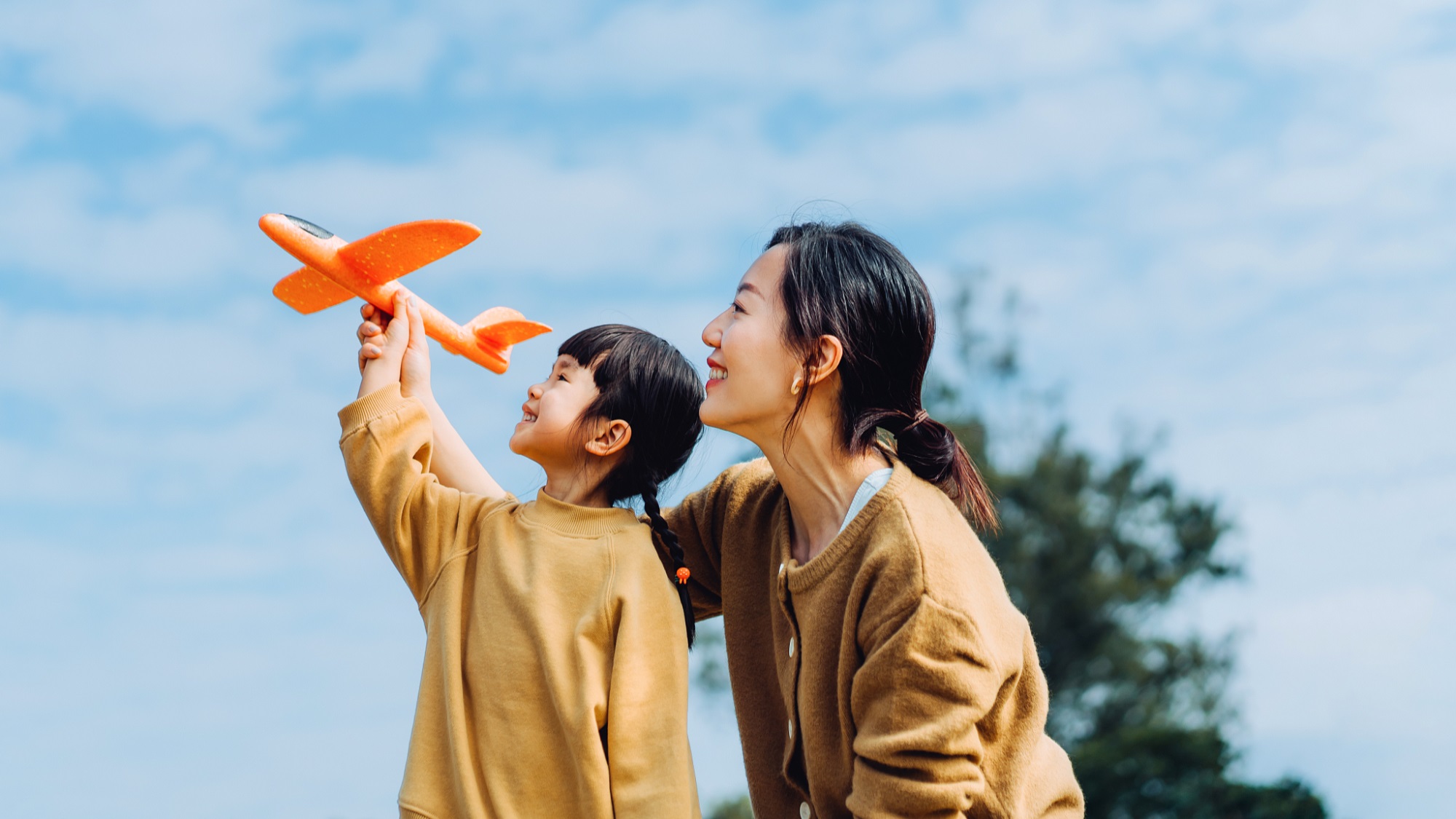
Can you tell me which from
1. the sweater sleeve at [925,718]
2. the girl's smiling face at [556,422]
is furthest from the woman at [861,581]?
the girl's smiling face at [556,422]

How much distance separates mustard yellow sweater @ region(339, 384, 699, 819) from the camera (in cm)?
255

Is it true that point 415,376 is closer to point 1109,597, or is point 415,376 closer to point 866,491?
point 866,491

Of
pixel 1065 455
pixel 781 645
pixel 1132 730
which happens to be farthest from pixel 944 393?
pixel 781 645

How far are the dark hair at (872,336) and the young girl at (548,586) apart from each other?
1.32ft

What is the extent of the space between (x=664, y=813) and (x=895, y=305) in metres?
1.16

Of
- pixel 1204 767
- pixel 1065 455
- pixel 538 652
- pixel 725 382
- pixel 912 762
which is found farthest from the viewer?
pixel 1065 455

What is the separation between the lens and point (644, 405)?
296cm

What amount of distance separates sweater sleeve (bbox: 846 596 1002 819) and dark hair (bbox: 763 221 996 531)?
1.57 feet

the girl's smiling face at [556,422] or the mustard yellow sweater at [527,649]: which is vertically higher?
the girl's smiling face at [556,422]

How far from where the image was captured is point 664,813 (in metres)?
2.51

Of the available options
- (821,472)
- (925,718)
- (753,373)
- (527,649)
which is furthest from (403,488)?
(925,718)

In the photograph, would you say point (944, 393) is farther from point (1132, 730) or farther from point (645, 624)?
point (645, 624)

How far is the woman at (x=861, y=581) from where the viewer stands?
2.46 meters

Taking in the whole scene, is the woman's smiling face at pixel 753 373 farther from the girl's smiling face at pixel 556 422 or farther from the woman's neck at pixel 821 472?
the girl's smiling face at pixel 556 422
